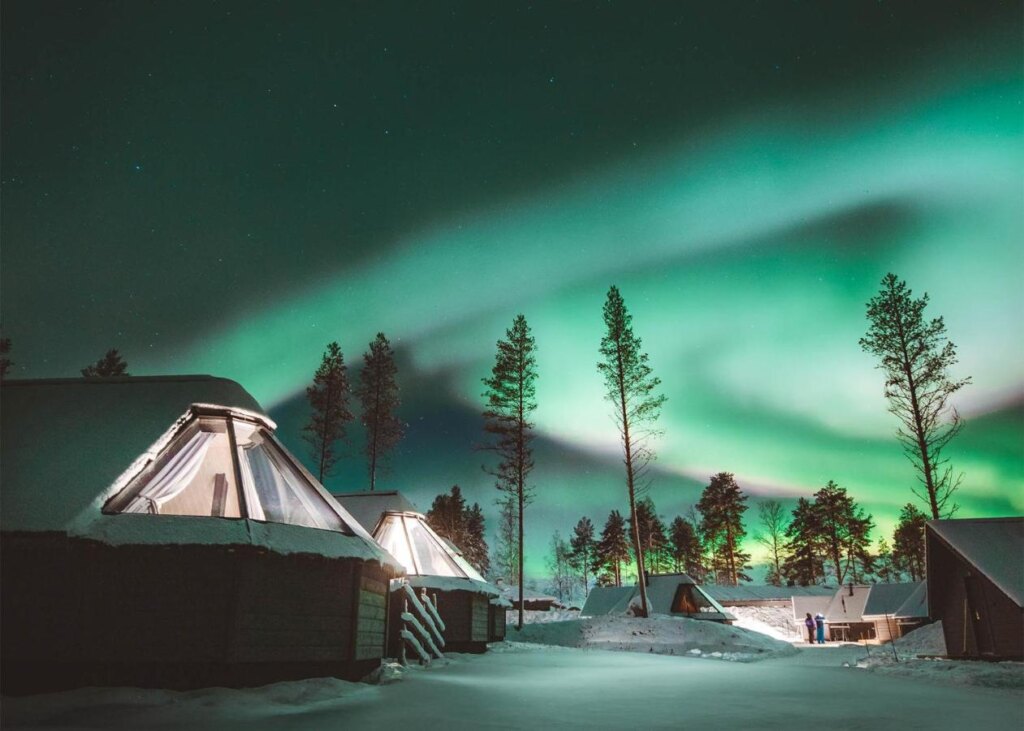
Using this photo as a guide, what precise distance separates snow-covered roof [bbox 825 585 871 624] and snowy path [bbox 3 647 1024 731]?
4394cm

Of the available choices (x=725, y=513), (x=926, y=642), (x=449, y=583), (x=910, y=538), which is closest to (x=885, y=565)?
(x=910, y=538)

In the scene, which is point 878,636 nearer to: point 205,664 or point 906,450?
point 906,450

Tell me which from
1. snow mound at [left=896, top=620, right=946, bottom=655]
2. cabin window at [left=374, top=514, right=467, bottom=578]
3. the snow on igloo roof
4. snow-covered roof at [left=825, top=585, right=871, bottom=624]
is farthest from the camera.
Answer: snow-covered roof at [left=825, top=585, right=871, bottom=624]

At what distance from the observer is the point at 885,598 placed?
45.0 metres

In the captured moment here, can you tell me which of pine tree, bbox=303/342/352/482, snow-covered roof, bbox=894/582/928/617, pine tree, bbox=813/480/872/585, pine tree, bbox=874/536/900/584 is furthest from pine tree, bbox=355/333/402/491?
pine tree, bbox=874/536/900/584

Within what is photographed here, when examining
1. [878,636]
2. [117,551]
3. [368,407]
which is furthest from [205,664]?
[878,636]

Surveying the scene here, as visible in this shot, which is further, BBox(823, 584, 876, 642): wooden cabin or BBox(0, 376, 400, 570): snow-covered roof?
BBox(823, 584, 876, 642): wooden cabin

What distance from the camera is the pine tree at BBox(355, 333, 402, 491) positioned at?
3572cm

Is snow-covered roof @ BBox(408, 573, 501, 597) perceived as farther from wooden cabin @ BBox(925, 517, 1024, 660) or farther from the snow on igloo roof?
wooden cabin @ BBox(925, 517, 1024, 660)

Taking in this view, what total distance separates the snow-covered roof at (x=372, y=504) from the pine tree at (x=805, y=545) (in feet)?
184

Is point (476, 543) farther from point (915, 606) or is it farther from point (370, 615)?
point (370, 615)

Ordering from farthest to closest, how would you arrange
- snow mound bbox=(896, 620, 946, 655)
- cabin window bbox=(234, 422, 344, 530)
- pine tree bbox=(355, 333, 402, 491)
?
pine tree bbox=(355, 333, 402, 491)
snow mound bbox=(896, 620, 946, 655)
cabin window bbox=(234, 422, 344, 530)

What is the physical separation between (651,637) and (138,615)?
71.3ft

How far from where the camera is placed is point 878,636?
148ft
